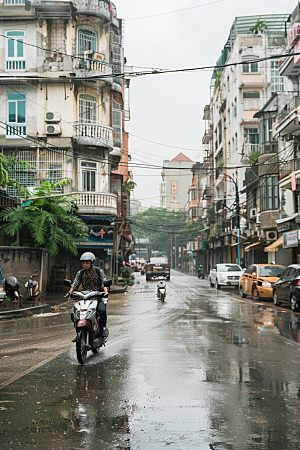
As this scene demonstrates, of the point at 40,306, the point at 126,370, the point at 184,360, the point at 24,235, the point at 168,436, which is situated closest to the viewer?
the point at 168,436

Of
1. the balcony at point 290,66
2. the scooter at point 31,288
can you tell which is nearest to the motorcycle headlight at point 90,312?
the scooter at point 31,288

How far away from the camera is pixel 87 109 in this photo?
34.8 m

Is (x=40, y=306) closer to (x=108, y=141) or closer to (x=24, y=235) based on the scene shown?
(x=24, y=235)

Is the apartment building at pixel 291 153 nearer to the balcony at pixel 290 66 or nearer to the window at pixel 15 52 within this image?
the balcony at pixel 290 66

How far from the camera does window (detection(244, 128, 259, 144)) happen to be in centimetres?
5444

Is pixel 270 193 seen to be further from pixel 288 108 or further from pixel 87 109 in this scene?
pixel 87 109

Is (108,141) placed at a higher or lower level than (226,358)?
higher

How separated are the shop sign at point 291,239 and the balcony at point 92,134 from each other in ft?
40.2

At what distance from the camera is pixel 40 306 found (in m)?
19.7

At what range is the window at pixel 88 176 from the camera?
34375mm

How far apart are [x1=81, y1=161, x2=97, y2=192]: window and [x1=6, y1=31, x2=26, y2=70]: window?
23.2 feet

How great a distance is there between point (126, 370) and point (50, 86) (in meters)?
28.6

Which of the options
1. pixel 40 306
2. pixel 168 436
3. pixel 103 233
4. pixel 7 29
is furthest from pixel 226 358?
pixel 7 29

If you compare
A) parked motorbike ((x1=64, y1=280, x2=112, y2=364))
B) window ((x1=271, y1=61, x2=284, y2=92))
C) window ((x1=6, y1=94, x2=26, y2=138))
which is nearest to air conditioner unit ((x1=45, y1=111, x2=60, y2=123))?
window ((x1=6, y1=94, x2=26, y2=138))
